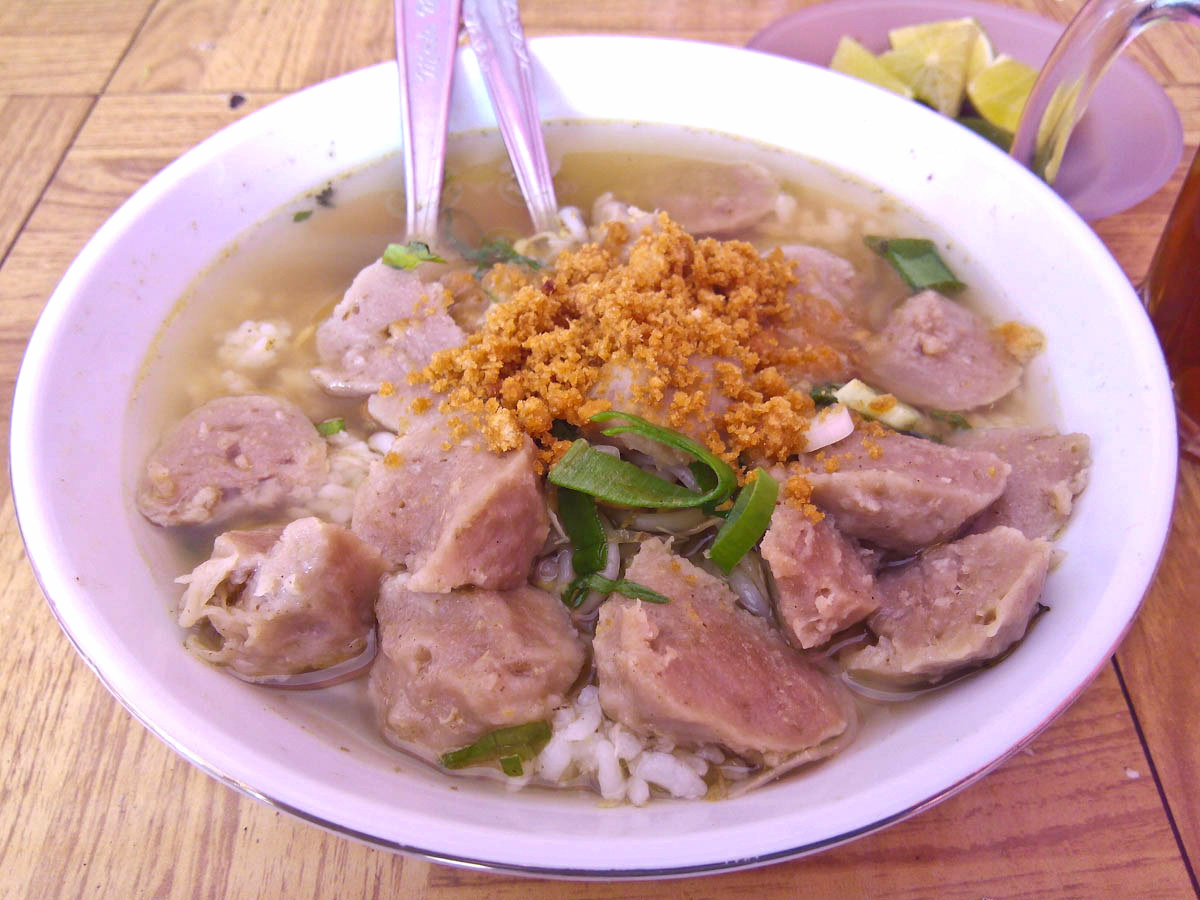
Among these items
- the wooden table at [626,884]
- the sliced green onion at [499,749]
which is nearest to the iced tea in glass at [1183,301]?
the wooden table at [626,884]

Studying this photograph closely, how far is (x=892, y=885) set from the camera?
1.27 metres

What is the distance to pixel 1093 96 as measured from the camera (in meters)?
2.21

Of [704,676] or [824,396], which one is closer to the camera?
[704,676]

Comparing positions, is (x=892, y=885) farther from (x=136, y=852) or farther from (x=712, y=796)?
(x=136, y=852)

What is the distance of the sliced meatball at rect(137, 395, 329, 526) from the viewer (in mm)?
1572

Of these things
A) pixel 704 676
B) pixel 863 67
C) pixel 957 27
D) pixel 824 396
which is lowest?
pixel 704 676

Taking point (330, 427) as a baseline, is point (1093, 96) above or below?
above

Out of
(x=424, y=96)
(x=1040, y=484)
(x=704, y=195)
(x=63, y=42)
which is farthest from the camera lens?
(x=63, y=42)

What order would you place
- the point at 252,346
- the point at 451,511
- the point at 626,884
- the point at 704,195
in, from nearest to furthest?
the point at 626,884, the point at 451,511, the point at 252,346, the point at 704,195

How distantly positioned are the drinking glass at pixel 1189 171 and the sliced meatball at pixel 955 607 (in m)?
0.78

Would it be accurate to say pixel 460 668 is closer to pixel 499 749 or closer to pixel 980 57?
pixel 499 749

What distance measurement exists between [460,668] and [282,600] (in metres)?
0.33

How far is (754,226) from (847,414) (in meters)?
0.82

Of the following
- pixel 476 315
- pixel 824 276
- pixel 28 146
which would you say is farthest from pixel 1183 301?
pixel 28 146
